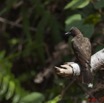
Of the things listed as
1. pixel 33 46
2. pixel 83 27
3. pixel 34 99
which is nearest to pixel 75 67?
pixel 83 27

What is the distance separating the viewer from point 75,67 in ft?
5.42

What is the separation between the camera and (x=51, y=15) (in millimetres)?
3355

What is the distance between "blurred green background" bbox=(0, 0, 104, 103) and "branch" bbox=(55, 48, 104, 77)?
0.97 meters

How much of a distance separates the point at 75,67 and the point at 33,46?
6.01 feet

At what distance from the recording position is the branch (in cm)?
160

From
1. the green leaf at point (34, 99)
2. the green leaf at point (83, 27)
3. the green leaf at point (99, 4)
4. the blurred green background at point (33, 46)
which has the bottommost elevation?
the blurred green background at point (33, 46)

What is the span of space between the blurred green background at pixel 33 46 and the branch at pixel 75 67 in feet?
3.17

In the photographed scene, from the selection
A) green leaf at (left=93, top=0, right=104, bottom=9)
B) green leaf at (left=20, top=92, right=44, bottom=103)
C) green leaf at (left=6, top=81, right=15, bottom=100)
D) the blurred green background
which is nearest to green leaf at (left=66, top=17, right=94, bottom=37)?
green leaf at (left=93, top=0, right=104, bottom=9)

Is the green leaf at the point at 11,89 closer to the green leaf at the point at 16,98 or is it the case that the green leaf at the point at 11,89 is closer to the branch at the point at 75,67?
the green leaf at the point at 16,98

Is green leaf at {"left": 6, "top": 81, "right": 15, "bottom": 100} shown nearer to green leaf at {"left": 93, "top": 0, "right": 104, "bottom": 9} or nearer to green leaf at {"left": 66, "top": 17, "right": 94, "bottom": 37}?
green leaf at {"left": 66, "top": 17, "right": 94, "bottom": 37}

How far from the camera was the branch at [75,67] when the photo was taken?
1598 millimetres

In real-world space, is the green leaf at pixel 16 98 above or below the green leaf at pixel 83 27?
below

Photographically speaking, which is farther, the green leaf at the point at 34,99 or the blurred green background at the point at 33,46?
the blurred green background at the point at 33,46

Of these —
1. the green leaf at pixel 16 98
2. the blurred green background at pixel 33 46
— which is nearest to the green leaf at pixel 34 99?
the blurred green background at pixel 33 46
